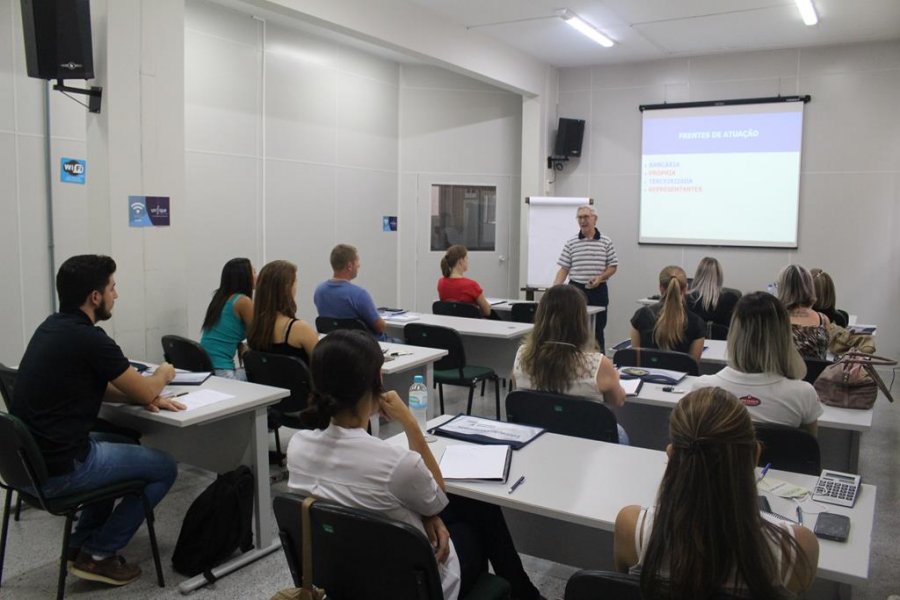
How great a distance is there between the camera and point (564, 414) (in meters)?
2.76

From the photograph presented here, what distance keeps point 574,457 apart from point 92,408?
6.19ft

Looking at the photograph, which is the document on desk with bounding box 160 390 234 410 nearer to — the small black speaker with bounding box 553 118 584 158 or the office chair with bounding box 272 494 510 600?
the office chair with bounding box 272 494 510 600

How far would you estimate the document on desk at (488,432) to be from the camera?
248 centimetres

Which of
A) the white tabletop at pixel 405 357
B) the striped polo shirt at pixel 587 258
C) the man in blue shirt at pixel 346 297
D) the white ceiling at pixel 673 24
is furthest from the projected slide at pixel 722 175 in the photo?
the white tabletop at pixel 405 357

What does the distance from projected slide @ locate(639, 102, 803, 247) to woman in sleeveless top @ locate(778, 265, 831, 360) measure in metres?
4.38

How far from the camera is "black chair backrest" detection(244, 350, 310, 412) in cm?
364

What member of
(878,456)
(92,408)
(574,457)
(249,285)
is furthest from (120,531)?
(878,456)

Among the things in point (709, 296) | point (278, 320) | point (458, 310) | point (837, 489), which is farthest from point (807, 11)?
point (837, 489)

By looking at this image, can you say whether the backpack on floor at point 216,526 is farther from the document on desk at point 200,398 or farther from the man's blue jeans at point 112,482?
the document on desk at point 200,398

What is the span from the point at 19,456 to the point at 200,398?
74 centimetres

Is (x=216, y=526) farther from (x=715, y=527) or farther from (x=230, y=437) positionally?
(x=715, y=527)

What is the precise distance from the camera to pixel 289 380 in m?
3.70

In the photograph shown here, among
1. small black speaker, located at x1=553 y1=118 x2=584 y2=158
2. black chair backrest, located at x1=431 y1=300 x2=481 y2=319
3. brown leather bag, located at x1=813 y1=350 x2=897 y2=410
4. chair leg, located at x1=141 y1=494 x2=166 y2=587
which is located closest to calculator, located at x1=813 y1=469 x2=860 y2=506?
brown leather bag, located at x1=813 y1=350 x2=897 y2=410

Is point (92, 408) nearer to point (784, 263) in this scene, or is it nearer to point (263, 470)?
point (263, 470)
